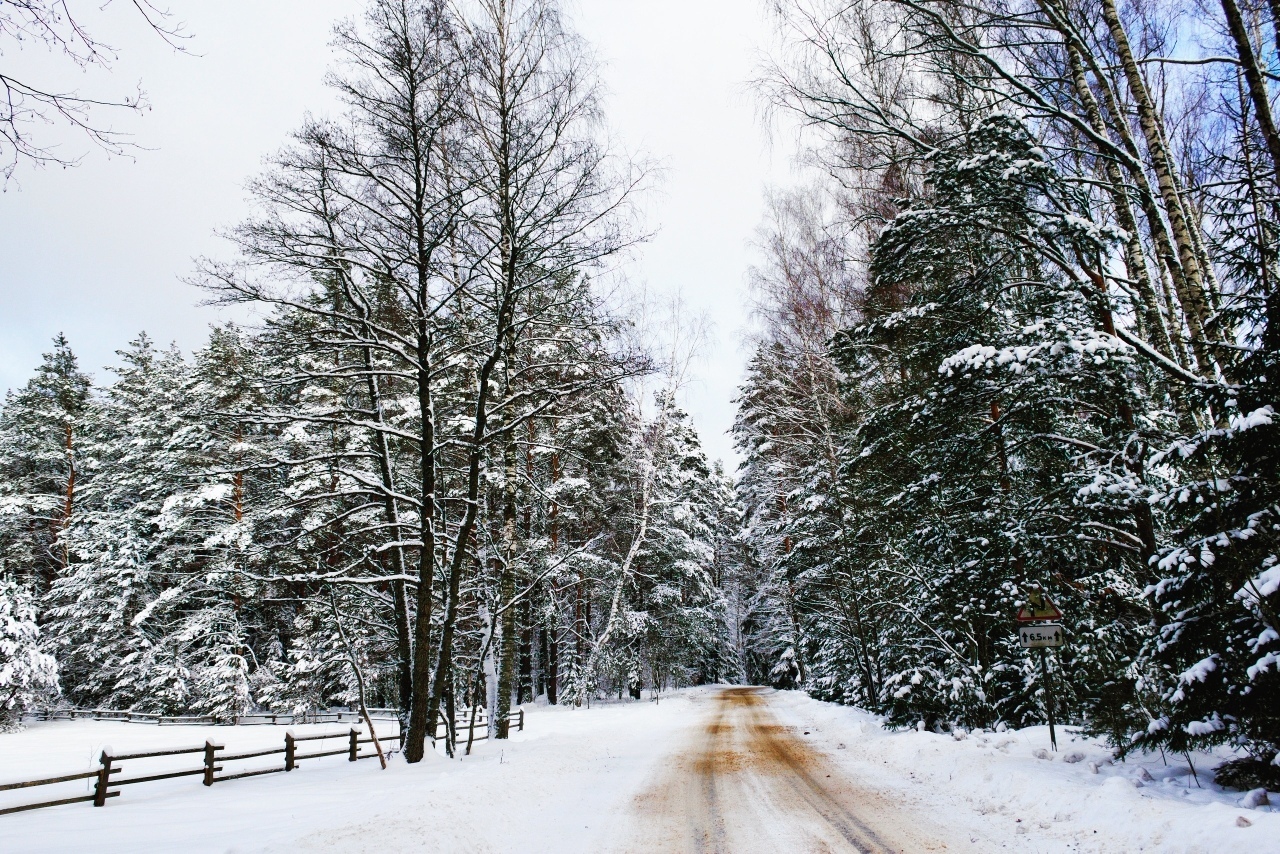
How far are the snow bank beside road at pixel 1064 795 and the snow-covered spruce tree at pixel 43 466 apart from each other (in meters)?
34.7

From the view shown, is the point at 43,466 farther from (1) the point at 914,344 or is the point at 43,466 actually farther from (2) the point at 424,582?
(1) the point at 914,344

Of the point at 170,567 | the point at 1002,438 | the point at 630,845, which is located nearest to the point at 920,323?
the point at 1002,438

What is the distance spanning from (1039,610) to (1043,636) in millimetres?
319

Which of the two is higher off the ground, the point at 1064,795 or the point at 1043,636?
the point at 1043,636

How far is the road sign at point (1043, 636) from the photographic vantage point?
715cm

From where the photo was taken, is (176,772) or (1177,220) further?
(176,772)

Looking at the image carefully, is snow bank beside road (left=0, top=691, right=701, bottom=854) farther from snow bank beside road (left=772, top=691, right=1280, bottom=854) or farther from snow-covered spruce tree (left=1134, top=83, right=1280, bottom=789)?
snow-covered spruce tree (left=1134, top=83, right=1280, bottom=789)

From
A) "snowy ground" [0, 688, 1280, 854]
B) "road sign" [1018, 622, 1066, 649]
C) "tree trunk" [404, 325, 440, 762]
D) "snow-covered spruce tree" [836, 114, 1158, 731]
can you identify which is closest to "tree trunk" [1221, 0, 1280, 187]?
"snow-covered spruce tree" [836, 114, 1158, 731]

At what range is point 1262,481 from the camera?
187 inches

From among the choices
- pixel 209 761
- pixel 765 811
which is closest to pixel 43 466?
pixel 209 761

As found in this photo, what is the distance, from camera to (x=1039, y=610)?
7391 mm

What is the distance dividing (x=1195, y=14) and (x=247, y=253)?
42.6ft

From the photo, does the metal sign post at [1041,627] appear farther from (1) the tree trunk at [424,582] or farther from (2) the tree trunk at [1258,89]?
(1) the tree trunk at [424,582]

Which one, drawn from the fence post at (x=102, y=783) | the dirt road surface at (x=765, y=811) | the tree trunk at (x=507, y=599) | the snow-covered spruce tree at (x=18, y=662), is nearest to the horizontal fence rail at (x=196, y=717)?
the snow-covered spruce tree at (x=18, y=662)
